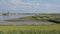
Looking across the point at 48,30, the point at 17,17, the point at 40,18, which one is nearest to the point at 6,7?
the point at 17,17

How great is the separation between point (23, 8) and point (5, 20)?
0.40 meters

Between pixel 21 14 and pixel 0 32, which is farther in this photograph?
pixel 21 14

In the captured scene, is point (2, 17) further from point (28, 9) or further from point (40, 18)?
point (40, 18)

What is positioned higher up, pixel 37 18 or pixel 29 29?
pixel 37 18

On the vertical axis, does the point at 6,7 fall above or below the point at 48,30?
above

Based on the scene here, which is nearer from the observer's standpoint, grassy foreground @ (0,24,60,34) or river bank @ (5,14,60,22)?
grassy foreground @ (0,24,60,34)

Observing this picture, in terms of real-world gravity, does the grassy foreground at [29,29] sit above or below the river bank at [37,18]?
below

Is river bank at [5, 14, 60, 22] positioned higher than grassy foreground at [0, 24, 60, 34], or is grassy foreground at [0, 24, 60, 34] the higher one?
river bank at [5, 14, 60, 22]

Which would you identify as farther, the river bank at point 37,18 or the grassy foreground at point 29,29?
the river bank at point 37,18

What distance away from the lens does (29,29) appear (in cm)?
296

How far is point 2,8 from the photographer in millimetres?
3039

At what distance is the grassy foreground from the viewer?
293 cm

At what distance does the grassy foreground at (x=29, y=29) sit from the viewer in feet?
9.62

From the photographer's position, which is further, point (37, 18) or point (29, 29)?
point (37, 18)
